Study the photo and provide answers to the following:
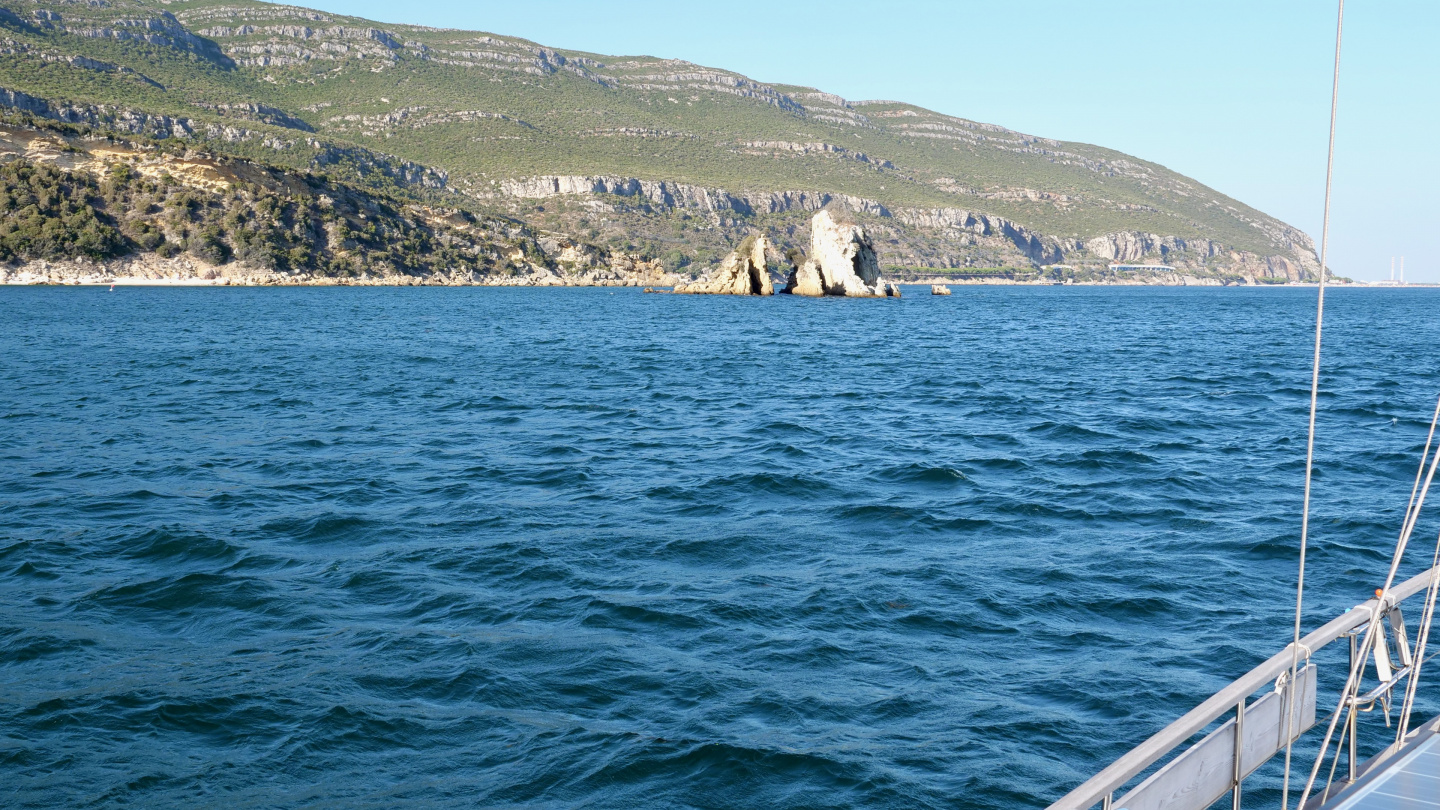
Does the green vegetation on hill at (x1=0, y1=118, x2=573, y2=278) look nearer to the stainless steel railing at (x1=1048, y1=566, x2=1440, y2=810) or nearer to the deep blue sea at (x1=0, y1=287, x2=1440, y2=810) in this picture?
the deep blue sea at (x1=0, y1=287, x2=1440, y2=810)

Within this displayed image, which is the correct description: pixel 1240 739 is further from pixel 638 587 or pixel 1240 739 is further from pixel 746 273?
pixel 746 273

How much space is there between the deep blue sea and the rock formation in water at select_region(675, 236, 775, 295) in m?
90.5

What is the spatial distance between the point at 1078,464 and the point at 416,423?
52.0ft

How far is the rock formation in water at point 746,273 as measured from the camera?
4697 inches

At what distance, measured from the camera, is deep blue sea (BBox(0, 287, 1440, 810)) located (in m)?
7.77

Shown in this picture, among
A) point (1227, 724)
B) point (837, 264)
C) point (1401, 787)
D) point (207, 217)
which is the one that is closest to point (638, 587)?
point (1227, 724)

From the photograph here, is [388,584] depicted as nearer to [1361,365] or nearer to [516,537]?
[516,537]

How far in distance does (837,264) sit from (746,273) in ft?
38.6

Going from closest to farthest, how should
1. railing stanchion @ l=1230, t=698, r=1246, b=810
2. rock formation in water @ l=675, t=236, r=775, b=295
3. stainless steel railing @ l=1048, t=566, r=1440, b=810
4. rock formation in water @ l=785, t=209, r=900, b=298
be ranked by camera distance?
1. stainless steel railing @ l=1048, t=566, r=1440, b=810
2. railing stanchion @ l=1230, t=698, r=1246, b=810
3. rock formation in water @ l=785, t=209, r=900, b=298
4. rock formation in water @ l=675, t=236, r=775, b=295

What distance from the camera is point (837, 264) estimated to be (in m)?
116

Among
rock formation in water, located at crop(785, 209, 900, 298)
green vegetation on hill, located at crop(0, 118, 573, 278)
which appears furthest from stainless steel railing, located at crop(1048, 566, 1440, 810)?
green vegetation on hill, located at crop(0, 118, 573, 278)

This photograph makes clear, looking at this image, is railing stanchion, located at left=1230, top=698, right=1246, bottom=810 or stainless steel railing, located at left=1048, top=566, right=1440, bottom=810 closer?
stainless steel railing, located at left=1048, top=566, right=1440, bottom=810

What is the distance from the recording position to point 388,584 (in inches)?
470

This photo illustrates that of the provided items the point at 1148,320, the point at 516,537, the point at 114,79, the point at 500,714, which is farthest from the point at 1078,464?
the point at 114,79
